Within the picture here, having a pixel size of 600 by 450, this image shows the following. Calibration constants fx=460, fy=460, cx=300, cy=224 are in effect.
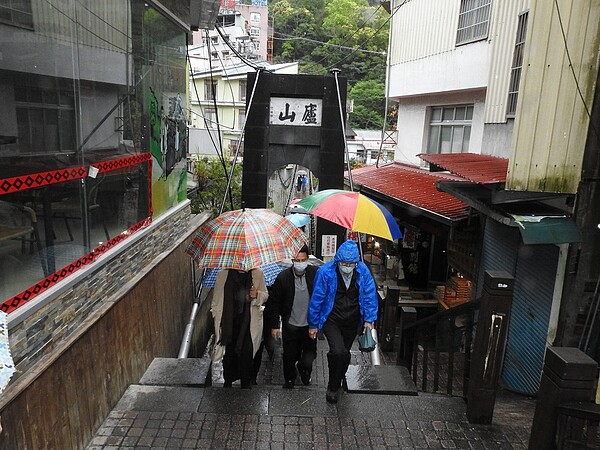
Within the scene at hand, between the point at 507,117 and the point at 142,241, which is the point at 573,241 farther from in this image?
the point at 142,241

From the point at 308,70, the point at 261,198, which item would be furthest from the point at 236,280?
the point at 308,70

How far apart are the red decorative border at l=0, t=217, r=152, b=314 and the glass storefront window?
0.05m

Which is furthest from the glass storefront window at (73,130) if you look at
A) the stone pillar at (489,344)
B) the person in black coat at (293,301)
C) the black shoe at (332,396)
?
the stone pillar at (489,344)

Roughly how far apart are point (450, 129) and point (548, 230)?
25.9ft

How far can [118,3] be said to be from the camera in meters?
5.97

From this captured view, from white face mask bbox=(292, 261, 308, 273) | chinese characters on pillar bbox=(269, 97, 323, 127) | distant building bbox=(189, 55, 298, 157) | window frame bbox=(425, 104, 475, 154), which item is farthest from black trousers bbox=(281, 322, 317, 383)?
distant building bbox=(189, 55, 298, 157)

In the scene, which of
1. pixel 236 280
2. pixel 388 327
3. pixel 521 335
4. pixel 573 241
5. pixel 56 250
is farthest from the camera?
pixel 388 327

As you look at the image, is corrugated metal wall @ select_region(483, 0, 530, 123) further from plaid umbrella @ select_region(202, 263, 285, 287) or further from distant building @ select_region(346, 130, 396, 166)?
distant building @ select_region(346, 130, 396, 166)

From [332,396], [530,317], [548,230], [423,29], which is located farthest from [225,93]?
[332,396]

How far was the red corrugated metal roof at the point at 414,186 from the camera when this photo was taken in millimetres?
10008

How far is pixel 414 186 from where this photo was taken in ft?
41.0

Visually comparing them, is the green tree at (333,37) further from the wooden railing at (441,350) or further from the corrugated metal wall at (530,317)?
the wooden railing at (441,350)

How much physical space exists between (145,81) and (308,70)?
107 feet

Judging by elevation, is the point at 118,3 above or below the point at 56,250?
above
